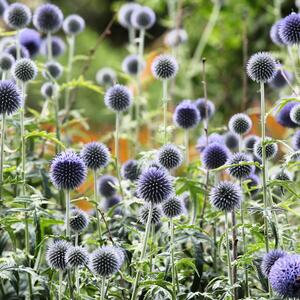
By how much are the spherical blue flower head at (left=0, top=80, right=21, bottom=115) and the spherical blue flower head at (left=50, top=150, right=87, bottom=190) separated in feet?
1.13

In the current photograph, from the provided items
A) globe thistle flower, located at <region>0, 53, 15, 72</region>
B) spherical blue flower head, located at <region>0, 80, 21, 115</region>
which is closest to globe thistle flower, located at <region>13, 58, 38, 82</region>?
spherical blue flower head, located at <region>0, 80, 21, 115</region>

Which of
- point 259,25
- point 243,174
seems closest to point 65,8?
point 259,25

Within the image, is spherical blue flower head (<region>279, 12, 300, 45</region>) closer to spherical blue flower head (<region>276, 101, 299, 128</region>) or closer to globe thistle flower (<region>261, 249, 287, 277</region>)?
spherical blue flower head (<region>276, 101, 299, 128</region>)

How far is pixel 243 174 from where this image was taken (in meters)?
2.41

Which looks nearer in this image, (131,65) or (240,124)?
(240,124)

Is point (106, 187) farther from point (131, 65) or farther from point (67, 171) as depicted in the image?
point (131, 65)

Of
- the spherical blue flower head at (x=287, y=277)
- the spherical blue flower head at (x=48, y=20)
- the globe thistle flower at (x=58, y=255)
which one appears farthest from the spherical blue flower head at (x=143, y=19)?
the spherical blue flower head at (x=287, y=277)

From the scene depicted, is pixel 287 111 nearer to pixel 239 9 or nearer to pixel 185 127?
pixel 185 127

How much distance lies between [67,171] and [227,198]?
553 mm

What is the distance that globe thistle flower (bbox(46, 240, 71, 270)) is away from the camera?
2.15 meters

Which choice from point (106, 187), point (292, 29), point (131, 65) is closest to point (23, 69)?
point (106, 187)

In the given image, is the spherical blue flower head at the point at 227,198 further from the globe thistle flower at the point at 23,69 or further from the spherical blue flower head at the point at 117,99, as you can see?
the globe thistle flower at the point at 23,69

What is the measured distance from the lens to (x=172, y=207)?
2.22m

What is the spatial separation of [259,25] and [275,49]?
30 cm
